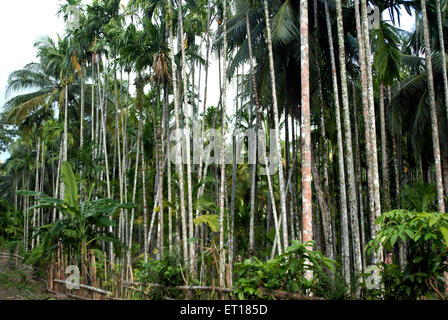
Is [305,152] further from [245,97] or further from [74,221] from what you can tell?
[245,97]

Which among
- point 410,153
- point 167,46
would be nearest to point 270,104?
point 167,46

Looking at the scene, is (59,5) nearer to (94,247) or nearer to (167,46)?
(167,46)

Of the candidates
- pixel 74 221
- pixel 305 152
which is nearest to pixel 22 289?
pixel 74 221

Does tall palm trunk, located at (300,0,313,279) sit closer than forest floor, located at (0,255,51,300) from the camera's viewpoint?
Yes

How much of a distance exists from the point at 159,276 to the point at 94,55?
10.6 m

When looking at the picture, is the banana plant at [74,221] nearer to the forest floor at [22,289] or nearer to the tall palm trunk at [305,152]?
the forest floor at [22,289]

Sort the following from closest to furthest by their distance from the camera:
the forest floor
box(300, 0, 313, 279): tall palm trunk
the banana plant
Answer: box(300, 0, 313, 279): tall palm trunk < the banana plant < the forest floor

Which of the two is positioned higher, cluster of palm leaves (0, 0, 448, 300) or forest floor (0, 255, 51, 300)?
cluster of palm leaves (0, 0, 448, 300)

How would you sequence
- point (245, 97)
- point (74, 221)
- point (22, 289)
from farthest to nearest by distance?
1. point (245, 97)
2. point (22, 289)
3. point (74, 221)

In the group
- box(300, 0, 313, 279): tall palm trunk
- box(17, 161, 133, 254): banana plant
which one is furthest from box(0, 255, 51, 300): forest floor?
box(300, 0, 313, 279): tall palm trunk

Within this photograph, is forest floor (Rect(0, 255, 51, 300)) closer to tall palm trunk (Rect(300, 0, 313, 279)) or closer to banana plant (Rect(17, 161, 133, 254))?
banana plant (Rect(17, 161, 133, 254))

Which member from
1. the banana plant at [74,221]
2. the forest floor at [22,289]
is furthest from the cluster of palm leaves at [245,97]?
the forest floor at [22,289]

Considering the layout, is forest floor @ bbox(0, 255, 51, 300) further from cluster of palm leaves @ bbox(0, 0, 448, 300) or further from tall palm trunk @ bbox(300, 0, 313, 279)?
tall palm trunk @ bbox(300, 0, 313, 279)

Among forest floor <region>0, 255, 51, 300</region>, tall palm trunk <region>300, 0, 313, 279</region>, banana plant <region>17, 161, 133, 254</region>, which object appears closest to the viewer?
tall palm trunk <region>300, 0, 313, 279</region>
